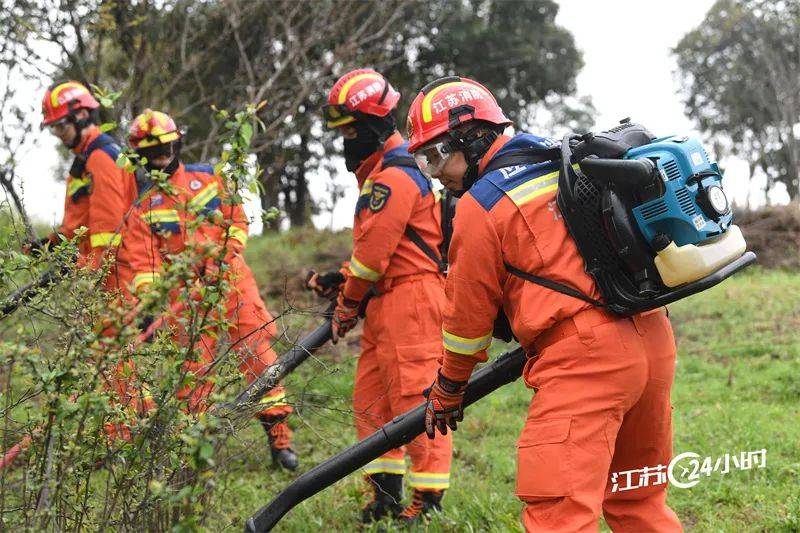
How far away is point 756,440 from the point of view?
5430mm

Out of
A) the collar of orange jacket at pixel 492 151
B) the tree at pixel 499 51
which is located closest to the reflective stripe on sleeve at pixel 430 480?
the collar of orange jacket at pixel 492 151

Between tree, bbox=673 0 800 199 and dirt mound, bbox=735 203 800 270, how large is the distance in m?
15.0

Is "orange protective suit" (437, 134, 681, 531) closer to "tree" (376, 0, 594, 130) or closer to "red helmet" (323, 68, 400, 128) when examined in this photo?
"red helmet" (323, 68, 400, 128)

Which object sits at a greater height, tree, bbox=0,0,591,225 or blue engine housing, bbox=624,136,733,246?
tree, bbox=0,0,591,225

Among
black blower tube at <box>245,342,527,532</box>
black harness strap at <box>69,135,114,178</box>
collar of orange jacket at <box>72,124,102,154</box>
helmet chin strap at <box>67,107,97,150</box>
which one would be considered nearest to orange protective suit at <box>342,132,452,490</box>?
black blower tube at <box>245,342,527,532</box>

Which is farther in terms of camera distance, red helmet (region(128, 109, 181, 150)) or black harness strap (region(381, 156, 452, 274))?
red helmet (region(128, 109, 181, 150))

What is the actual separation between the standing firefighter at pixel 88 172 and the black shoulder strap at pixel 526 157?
3612 millimetres

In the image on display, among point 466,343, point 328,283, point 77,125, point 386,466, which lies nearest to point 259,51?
point 77,125

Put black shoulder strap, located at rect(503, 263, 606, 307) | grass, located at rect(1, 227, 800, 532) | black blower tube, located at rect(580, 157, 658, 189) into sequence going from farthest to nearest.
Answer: grass, located at rect(1, 227, 800, 532), black shoulder strap, located at rect(503, 263, 606, 307), black blower tube, located at rect(580, 157, 658, 189)

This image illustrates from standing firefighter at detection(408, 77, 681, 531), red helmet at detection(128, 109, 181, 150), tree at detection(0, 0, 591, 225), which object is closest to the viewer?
standing firefighter at detection(408, 77, 681, 531)

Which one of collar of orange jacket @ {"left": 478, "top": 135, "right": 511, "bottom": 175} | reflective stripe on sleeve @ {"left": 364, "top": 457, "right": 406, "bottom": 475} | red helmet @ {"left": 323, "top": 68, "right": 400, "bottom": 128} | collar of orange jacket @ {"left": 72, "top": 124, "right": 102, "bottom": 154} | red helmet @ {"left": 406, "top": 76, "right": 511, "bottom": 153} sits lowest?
reflective stripe on sleeve @ {"left": 364, "top": 457, "right": 406, "bottom": 475}

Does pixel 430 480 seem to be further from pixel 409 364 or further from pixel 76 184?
pixel 76 184

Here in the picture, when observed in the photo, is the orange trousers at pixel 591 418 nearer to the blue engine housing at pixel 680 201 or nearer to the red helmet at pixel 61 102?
the blue engine housing at pixel 680 201

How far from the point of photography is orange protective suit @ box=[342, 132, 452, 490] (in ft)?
15.5
